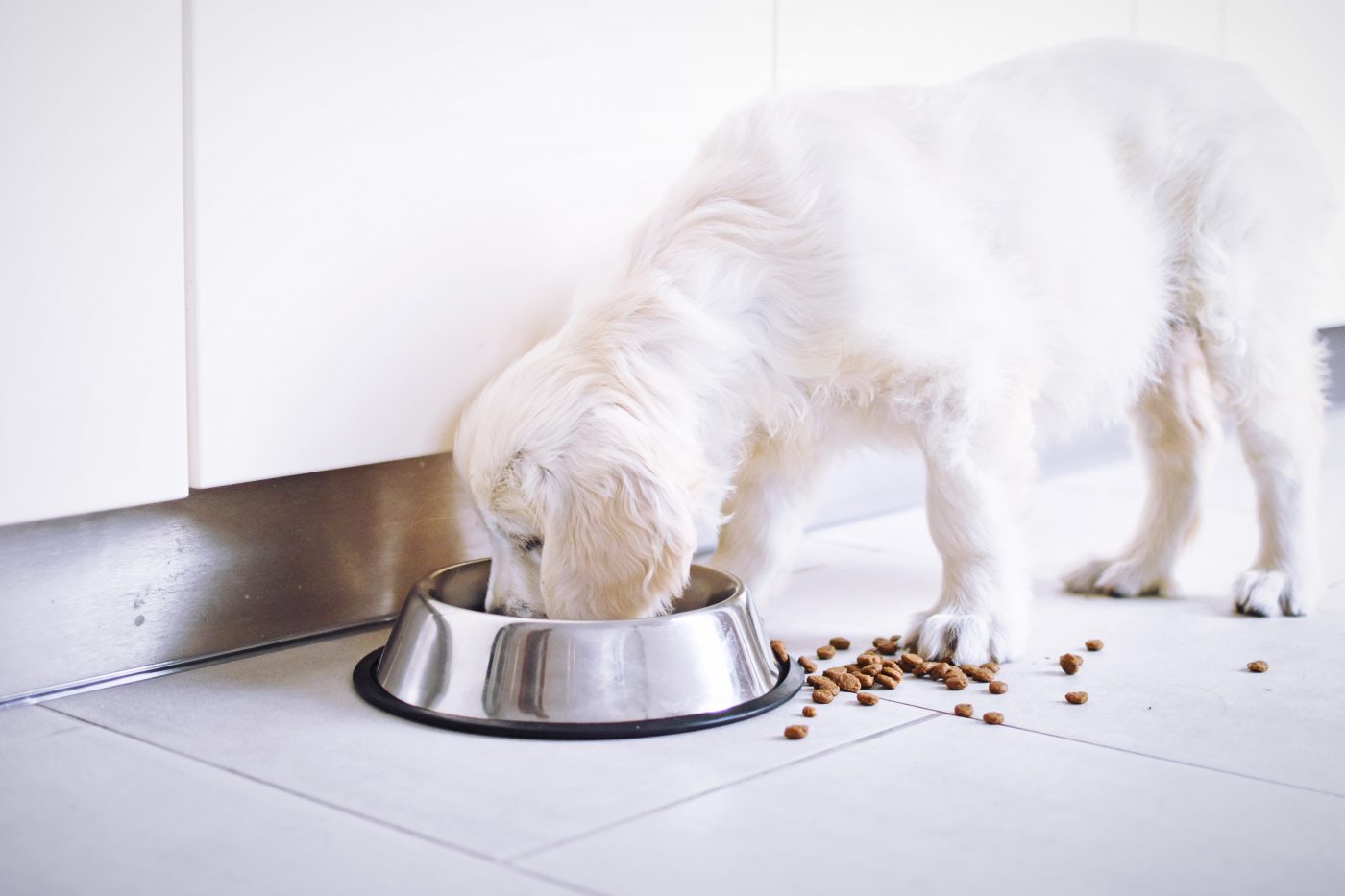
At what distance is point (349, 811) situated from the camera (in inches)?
82.7

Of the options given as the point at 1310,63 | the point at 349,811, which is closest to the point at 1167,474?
the point at 349,811

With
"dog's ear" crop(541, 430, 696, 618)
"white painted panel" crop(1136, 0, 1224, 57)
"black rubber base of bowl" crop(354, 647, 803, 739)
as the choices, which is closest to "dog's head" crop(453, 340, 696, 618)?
"dog's ear" crop(541, 430, 696, 618)

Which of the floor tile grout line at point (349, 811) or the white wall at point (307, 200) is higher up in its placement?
the white wall at point (307, 200)

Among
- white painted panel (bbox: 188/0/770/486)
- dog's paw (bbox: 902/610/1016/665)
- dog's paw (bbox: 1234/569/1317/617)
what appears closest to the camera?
white painted panel (bbox: 188/0/770/486)

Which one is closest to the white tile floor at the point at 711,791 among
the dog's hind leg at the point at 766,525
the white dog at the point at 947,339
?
the white dog at the point at 947,339

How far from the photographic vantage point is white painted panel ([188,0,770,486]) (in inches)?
103

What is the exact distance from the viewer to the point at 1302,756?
2.36 metres

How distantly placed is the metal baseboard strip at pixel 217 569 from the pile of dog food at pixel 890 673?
2.84 ft

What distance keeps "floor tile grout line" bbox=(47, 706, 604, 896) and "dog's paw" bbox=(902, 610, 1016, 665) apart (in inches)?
47.0

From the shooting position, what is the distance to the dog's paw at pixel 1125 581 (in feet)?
11.4

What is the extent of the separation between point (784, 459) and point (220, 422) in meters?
1.15

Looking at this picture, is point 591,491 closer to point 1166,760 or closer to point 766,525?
point 766,525

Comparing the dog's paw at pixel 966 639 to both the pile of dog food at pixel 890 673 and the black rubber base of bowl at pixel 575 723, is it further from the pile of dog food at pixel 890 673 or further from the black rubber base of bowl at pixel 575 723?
the black rubber base of bowl at pixel 575 723

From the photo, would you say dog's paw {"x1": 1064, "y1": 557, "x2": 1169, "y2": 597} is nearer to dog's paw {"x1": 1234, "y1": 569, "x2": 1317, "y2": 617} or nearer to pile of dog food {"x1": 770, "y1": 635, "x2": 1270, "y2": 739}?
dog's paw {"x1": 1234, "y1": 569, "x2": 1317, "y2": 617}
